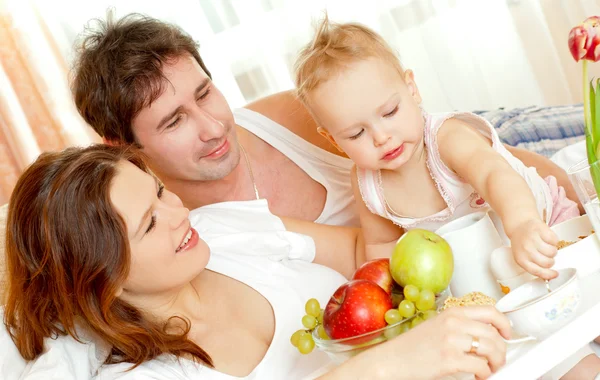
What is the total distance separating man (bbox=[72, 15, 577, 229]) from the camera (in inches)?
73.9

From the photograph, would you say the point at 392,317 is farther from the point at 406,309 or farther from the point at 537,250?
the point at 537,250

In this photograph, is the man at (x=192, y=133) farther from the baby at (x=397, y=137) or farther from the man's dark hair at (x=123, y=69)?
the baby at (x=397, y=137)

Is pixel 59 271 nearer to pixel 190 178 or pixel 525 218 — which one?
pixel 190 178

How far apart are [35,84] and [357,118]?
244 cm

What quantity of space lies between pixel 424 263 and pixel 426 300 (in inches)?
3.4

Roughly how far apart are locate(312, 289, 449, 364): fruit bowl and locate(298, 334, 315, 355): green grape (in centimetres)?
5

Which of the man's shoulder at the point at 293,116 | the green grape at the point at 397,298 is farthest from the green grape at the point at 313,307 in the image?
the man's shoulder at the point at 293,116

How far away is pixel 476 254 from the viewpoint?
1.26 m

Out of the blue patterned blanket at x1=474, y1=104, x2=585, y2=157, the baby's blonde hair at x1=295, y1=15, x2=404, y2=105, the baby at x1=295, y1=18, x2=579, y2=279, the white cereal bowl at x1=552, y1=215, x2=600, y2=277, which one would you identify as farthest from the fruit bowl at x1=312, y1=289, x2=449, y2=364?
the blue patterned blanket at x1=474, y1=104, x2=585, y2=157

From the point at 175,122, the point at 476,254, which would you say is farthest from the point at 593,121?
the point at 175,122

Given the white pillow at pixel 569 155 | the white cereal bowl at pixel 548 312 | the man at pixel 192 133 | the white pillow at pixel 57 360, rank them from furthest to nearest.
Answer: the white pillow at pixel 569 155, the man at pixel 192 133, the white pillow at pixel 57 360, the white cereal bowl at pixel 548 312

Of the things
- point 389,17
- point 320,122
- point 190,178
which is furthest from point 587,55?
point 389,17

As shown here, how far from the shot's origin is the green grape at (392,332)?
1.13 meters

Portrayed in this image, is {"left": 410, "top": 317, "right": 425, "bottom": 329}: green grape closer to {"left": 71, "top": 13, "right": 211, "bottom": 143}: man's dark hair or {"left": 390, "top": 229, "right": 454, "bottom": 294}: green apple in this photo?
{"left": 390, "top": 229, "right": 454, "bottom": 294}: green apple
